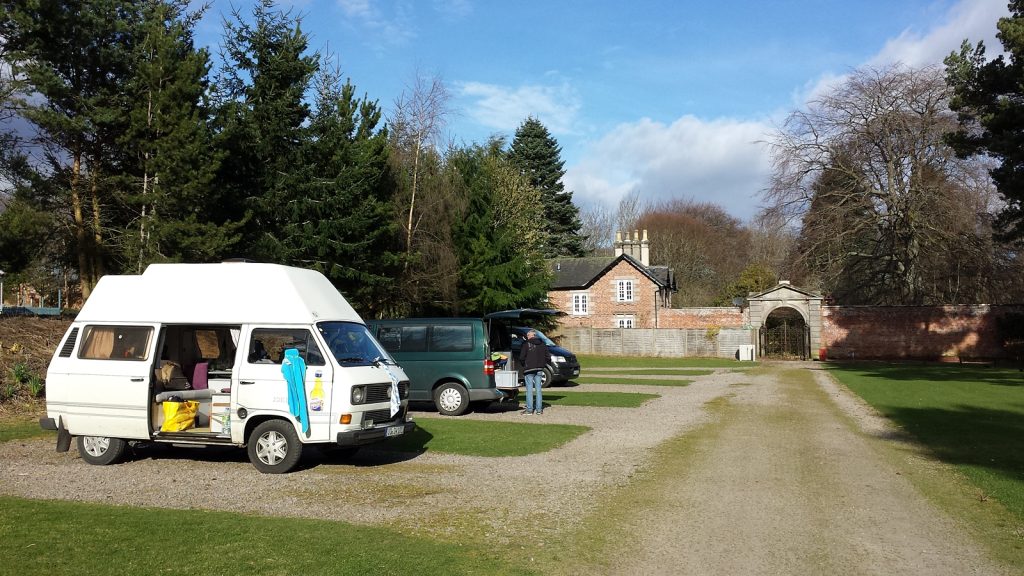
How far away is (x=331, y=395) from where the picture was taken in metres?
9.73

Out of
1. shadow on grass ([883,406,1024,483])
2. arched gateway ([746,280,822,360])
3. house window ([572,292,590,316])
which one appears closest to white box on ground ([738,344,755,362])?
arched gateway ([746,280,822,360])

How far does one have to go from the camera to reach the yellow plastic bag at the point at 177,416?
1023cm

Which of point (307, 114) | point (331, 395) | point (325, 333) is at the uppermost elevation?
point (307, 114)

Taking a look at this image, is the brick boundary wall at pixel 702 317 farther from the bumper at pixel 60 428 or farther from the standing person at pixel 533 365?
the bumper at pixel 60 428

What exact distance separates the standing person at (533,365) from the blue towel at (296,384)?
7.07 m

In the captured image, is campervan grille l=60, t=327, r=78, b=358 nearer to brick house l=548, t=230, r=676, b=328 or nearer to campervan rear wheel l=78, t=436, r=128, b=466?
campervan rear wheel l=78, t=436, r=128, b=466

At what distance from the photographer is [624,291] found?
53.9 metres

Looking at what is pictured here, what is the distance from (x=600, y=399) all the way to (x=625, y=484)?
10.8 meters

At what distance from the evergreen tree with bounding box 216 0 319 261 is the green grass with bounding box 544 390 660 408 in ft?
37.5

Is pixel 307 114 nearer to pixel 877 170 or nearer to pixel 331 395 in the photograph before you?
pixel 331 395

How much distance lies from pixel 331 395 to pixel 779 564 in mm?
5848

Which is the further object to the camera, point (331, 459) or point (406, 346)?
point (406, 346)

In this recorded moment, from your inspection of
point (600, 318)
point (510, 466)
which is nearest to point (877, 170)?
point (600, 318)

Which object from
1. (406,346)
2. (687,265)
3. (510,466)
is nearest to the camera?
(510,466)
